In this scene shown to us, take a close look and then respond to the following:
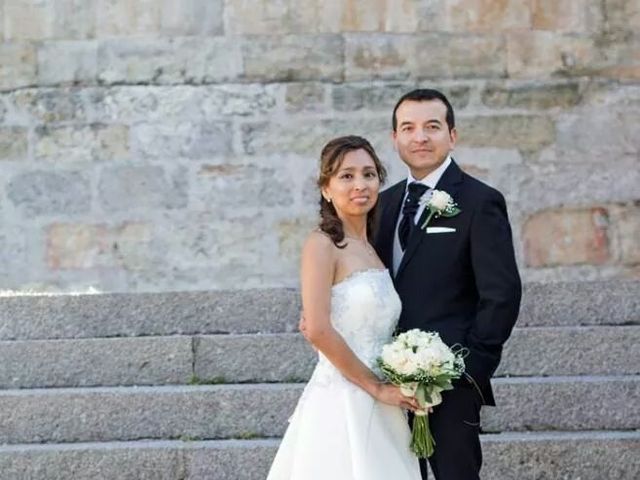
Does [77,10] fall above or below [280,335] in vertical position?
above

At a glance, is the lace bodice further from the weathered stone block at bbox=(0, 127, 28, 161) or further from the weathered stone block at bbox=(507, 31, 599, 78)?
the weathered stone block at bbox=(0, 127, 28, 161)

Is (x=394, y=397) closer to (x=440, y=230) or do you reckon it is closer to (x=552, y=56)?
(x=440, y=230)

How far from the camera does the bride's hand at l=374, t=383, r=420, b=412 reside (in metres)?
3.82

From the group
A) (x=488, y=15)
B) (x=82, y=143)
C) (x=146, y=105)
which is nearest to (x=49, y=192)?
(x=82, y=143)

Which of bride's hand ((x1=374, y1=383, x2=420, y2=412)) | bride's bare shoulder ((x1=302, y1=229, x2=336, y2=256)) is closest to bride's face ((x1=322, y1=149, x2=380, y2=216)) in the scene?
bride's bare shoulder ((x1=302, y1=229, x2=336, y2=256))

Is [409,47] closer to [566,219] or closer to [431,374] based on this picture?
[566,219]

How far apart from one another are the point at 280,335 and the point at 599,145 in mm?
3352

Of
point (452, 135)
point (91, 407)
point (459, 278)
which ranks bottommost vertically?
point (91, 407)

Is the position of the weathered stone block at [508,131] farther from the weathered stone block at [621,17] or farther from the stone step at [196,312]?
the stone step at [196,312]

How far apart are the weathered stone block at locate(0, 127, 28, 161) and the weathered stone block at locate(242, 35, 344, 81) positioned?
1652 millimetres

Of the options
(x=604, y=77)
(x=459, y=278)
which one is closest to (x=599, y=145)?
(x=604, y=77)

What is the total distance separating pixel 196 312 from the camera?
6.38 meters

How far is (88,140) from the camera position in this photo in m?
8.23

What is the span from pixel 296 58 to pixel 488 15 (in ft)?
4.67
